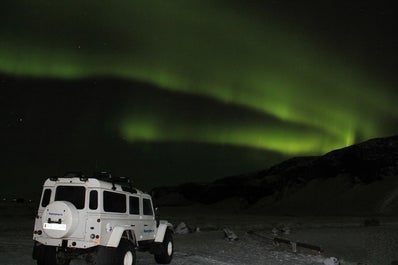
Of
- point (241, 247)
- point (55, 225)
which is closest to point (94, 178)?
point (55, 225)

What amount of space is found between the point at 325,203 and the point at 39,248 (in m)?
188

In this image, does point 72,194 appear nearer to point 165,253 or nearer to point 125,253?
point 125,253

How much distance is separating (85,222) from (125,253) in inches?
63.0

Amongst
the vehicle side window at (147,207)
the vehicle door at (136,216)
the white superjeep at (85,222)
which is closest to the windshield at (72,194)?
the white superjeep at (85,222)

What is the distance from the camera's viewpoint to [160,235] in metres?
19.3

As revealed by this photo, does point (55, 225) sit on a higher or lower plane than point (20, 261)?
higher

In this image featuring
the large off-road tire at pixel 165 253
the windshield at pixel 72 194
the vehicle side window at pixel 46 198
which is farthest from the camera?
the large off-road tire at pixel 165 253

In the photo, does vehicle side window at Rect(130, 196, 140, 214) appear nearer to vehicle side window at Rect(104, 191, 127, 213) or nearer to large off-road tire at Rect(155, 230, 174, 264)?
vehicle side window at Rect(104, 191, 127, 213)

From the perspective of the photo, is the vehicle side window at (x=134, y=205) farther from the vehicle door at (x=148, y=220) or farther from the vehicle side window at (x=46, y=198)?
the vehicle side window at (x=46, y=198)

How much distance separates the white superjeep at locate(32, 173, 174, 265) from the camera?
15070 mm

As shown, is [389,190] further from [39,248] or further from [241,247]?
[39,248]

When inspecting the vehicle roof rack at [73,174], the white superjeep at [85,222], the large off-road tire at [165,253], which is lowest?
the large off-road tire at [165,253]

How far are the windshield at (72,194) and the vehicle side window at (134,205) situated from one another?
2.21 m

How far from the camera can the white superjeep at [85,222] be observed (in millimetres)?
15070
